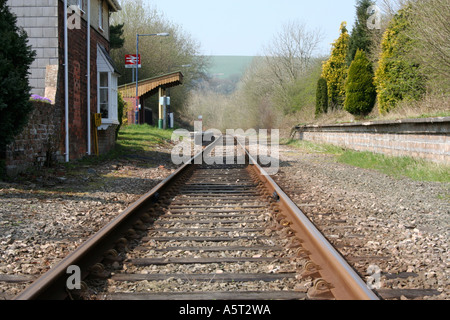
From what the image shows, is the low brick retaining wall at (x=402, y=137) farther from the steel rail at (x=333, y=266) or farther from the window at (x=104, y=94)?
the window at (x=104, y=94)

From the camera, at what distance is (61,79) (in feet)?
36.4

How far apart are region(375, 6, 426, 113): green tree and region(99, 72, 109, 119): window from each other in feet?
32.4

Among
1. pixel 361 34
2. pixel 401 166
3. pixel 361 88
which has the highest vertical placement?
pixel 361 34

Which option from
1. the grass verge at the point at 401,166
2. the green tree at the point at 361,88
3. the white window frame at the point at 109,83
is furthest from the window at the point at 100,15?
the green tree at the point at 361,88

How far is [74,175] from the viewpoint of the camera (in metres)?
9.27

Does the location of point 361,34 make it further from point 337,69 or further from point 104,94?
point 104,94

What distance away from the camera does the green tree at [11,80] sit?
23.2 ft

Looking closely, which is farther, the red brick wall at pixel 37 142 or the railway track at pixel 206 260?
the red brick wall at pixel 37 142

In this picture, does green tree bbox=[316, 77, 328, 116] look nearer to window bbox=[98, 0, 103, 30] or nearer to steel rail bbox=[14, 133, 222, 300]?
window bbox=[98, 0, 103, 30]

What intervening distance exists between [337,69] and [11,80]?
23.0 m

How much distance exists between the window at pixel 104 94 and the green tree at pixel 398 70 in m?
9.88

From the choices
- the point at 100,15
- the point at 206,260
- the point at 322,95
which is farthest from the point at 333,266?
the point at 322,95

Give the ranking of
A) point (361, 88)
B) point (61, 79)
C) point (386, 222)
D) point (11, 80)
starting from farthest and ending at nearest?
1. point (361, 88)
2. point (61, 79)
3. point (11, 80)
4. point (386, 222)
